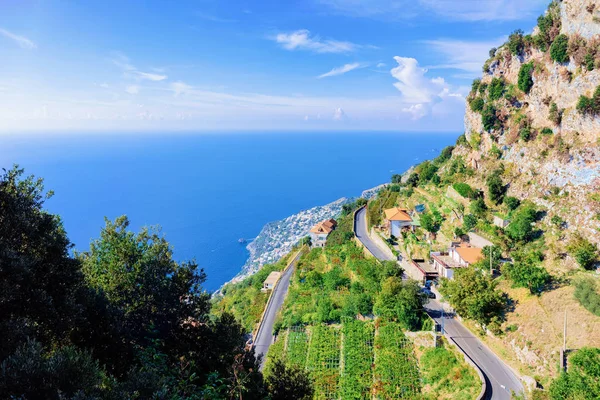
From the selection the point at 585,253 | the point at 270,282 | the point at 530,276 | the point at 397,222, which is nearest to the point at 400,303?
the point at 530,276

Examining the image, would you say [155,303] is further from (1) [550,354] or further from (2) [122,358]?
(1) [550,354]

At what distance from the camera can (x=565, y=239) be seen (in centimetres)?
2488

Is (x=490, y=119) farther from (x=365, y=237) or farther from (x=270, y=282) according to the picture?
(x=270, y=282)

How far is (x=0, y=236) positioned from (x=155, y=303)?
18.5 feet

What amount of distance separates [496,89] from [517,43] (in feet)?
15.9

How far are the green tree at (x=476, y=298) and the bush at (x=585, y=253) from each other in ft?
19.7

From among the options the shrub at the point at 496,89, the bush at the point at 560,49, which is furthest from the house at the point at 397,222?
the bush at the point at 560,49

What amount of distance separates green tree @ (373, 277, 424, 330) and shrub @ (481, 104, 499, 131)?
74.1ft

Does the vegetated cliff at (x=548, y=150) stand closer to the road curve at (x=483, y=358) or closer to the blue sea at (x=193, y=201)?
the road curve at (x=483, y=358)

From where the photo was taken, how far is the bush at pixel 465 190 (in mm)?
33688

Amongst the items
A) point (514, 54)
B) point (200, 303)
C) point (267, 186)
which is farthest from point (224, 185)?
point (200, 303)

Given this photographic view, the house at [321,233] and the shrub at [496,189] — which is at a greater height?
the shrub at [496,189]

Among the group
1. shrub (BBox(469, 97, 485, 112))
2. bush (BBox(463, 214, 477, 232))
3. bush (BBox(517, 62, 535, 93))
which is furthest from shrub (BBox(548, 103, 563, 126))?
bush (BBox(463, 214, 477, 232))

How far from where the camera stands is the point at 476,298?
70.3ft
